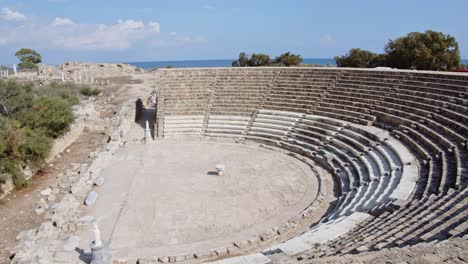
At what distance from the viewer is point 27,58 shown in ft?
224

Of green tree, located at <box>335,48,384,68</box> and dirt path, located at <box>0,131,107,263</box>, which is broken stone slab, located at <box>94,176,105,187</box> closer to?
dirt path, located at <box>0,131,107,263</box>

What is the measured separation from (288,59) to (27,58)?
51036 mm

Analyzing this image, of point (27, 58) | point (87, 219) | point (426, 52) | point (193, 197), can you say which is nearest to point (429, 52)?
point (426, 52)

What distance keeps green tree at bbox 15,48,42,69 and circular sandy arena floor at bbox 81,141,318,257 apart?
57.0m

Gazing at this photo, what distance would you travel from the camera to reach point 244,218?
1202 cm

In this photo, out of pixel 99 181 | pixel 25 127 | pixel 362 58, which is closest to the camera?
pixel 99 181

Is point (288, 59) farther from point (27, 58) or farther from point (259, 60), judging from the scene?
Answer: point (27, 58)

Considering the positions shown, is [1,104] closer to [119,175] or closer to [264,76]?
[119,175]

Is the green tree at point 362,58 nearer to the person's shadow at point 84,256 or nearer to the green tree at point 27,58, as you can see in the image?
the person's shadow at point 84,256

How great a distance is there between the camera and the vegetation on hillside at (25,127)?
51.2ft

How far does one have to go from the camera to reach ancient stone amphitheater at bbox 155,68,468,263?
27.3 feet

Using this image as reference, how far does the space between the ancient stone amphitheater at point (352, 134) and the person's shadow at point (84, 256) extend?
3.10 meters

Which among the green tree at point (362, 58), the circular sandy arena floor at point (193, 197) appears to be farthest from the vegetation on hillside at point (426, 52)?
the circular sandy arena floor at point (193, 197)

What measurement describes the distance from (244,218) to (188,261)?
118 inches
